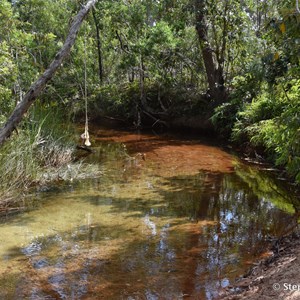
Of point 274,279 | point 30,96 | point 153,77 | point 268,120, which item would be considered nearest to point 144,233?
point 274,279

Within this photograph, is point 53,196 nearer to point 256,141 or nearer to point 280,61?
point 280,61

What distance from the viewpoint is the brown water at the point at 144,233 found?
4109 millimetres

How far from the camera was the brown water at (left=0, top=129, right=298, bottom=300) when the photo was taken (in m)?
4.11

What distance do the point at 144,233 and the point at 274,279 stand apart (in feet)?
7.69

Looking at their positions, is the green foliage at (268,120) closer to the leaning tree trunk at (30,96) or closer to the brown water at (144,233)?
the brown water at (144,233)

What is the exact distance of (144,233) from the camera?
18.1 ft

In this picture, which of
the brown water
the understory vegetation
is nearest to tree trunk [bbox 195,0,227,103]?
the understory vegetation

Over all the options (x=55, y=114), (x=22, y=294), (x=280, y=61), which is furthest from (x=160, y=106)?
(x=22, y=294)

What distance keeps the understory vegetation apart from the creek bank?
4.25ft

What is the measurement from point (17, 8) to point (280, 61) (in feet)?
52.7

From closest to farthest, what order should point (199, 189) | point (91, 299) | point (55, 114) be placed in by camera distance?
point (91, 299) < point (199, 189) < point (55, 114)

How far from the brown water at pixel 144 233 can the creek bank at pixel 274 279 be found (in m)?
0.19

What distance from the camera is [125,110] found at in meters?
17.4

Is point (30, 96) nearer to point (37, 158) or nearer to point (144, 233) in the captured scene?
point (144, 233)
